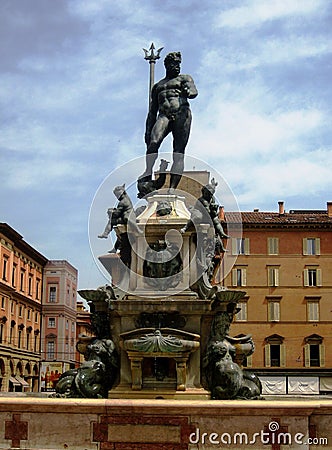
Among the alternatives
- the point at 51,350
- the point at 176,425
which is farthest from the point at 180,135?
the point at 51,350

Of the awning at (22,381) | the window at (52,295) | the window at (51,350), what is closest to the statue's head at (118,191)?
the awning at (22,381)

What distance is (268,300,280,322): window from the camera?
60562mm

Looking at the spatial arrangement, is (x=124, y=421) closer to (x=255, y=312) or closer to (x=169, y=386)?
(x=169, y=386)

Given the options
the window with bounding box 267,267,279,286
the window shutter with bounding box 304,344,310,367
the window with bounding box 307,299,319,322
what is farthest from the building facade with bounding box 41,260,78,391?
the window with bounding box 307,299,319,322

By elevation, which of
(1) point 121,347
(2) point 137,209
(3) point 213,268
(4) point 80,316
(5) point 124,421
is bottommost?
(5) point 124,421

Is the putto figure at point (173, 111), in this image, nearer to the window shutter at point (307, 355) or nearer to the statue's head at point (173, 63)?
the statue's head at point (173, 63)

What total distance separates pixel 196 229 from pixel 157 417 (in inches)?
181

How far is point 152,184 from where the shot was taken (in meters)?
13.6

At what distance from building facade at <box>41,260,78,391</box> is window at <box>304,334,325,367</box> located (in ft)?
80.5

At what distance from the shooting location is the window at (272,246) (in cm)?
6125

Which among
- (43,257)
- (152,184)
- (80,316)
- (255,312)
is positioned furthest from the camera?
(80,316)

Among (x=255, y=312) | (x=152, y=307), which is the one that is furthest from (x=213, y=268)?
(x=255, y=312)

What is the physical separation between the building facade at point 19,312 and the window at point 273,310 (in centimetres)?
2271

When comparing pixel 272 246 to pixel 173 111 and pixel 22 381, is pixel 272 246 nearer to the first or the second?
pixel 22 381
